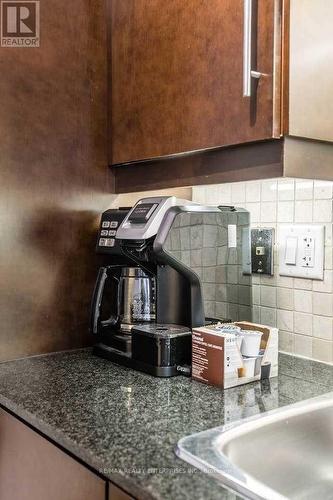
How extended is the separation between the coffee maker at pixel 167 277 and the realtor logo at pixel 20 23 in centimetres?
44

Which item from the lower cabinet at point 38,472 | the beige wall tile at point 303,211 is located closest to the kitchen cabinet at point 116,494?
the lower cabinet at point 38,472

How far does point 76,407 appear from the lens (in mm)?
879

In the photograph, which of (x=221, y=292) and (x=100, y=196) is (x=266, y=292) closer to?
(x=221, y=292)

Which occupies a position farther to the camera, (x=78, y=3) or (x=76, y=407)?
(x=78, y=3)

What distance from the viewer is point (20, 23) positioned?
119 centimetres

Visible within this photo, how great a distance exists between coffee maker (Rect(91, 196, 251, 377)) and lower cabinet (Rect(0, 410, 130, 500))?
0.28 m

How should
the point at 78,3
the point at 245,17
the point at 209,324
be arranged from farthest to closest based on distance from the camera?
the point at 78,3
the point at 209,324
the point at 245,17

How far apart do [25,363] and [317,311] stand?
0.67 m

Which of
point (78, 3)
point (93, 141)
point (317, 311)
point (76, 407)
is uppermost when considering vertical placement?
point (78, 3)

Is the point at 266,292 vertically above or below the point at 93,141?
below

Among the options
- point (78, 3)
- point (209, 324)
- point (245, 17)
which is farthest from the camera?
point (78, 3)

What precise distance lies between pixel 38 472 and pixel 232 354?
0.40 meters

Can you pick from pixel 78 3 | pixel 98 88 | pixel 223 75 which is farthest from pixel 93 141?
pixel 223 75

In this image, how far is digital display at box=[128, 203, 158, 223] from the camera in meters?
1.09
